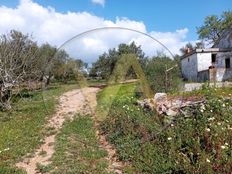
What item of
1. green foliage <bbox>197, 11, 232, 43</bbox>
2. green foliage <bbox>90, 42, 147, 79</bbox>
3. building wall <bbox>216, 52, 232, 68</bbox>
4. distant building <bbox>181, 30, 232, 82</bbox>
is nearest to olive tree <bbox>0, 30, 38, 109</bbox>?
green foliage <bbox>90, 42, 147, 79</bbox>

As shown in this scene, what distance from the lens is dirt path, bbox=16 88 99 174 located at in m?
10.1

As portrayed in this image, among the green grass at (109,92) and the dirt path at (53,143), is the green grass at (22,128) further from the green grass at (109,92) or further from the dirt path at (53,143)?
the green grass at (109,92)

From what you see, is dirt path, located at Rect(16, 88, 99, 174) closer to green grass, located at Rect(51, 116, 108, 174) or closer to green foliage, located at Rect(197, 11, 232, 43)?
green grass, located at Rect(51, 116, 108, 174)

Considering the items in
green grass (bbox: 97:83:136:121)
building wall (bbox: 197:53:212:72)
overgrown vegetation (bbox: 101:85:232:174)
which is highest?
building wall (bbox: 197:53:212:72)

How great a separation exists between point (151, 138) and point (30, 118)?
870 centimetres

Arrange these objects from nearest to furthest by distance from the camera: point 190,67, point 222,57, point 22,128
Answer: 1. point 22,128
2. point 222,57
3. point 190,67

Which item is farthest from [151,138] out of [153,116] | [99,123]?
[99,123]

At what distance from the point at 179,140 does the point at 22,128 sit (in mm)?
7924

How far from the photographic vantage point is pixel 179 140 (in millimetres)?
9438

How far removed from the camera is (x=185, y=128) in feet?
33.7

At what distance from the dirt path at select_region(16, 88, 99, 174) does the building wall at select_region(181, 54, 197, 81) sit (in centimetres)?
1625

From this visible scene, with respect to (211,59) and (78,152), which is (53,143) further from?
(211,59)

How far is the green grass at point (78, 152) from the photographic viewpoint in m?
9.12

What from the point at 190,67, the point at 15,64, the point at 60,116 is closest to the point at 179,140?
the point at 60,116
